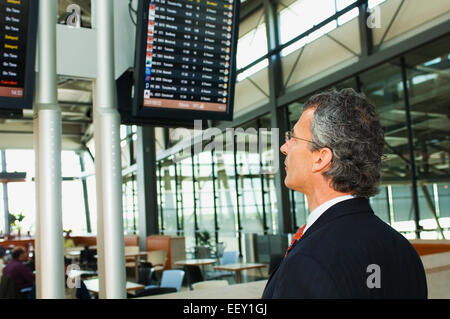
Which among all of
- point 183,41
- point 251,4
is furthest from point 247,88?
point 183,41

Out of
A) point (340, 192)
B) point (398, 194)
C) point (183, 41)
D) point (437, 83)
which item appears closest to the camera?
point (340, 192)

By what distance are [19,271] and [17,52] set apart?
19.9 ft

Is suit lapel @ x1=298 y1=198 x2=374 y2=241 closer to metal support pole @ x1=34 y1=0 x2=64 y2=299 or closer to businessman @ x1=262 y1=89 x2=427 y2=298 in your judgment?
businessman @ x1=262 y1=89 x2=427 y2=298

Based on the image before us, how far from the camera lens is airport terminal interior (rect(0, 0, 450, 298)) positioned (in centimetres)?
240

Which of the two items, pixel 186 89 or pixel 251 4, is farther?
pixel 251 4

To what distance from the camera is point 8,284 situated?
6473 millimetres

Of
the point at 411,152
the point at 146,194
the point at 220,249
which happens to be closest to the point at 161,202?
the point at 146,194

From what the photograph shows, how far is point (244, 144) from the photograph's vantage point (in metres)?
13.8

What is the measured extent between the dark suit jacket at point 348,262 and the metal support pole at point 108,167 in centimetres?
152

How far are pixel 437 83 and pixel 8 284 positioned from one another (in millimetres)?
7002

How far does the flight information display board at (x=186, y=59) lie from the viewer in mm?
2605

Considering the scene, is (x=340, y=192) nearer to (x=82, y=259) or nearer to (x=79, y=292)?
(x=79, y=292)

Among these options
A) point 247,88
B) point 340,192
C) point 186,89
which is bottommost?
point 340,192

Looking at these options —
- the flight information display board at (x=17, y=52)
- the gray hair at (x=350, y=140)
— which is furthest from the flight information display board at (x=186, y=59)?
the gray hair at (x=350, y=140)
